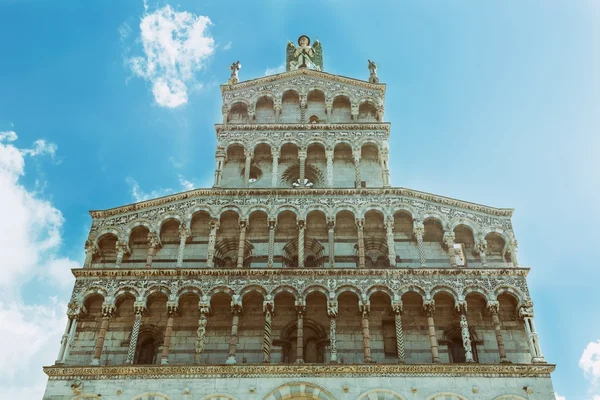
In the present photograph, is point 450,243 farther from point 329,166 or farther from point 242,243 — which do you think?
point 242,243

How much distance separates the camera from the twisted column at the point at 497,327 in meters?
20.3

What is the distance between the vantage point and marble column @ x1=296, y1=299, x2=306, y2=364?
20.4m

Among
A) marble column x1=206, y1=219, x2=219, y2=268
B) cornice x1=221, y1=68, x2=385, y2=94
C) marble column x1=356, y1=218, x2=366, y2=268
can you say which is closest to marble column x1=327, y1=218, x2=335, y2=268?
marble column x1=356, y1=218, x2=366, y2=268

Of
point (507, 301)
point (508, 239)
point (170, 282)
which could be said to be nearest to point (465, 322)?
point (507, 301)

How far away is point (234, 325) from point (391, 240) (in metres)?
6.20

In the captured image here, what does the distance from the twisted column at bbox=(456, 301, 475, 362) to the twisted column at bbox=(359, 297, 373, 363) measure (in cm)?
290

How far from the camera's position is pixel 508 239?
22.8 m

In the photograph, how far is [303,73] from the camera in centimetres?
2944

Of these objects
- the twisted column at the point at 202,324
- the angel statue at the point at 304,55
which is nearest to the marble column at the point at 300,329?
the twisted column at the point at 202,324

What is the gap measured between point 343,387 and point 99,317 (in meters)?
8.58

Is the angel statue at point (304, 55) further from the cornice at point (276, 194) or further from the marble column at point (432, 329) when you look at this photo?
the marble column at point (432, 329)

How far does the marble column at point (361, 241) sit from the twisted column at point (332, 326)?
1.80 m

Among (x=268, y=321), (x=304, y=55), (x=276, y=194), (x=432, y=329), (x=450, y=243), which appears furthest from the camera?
(x=304, y=55)

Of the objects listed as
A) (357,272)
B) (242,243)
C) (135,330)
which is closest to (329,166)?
(242,243)
